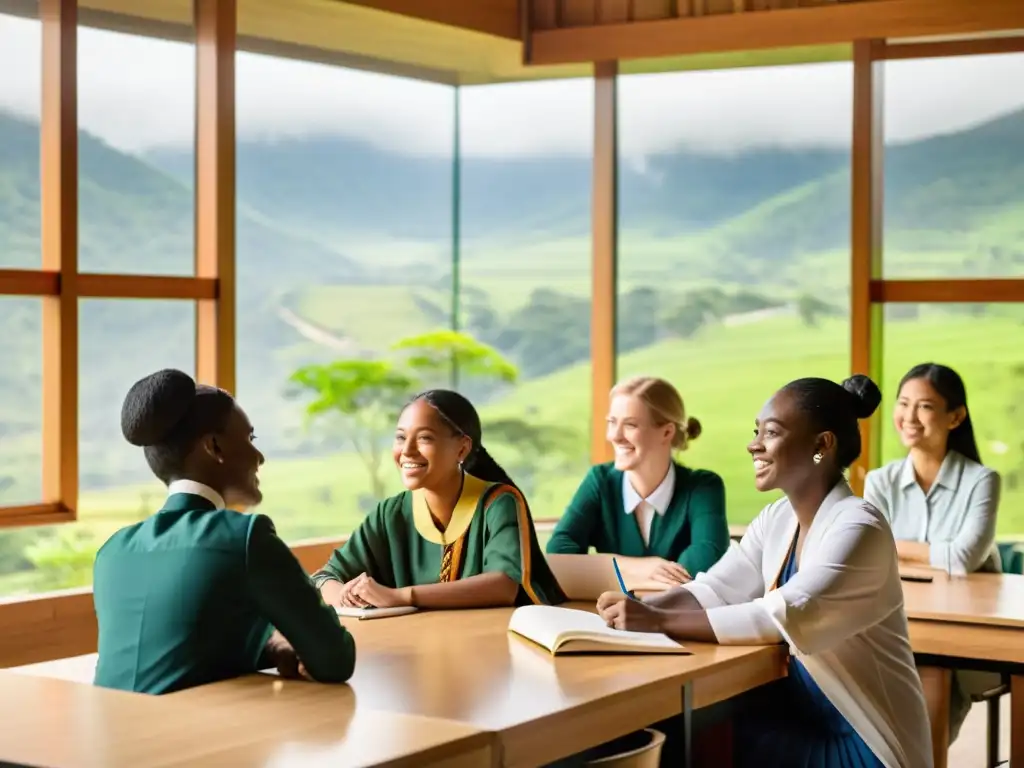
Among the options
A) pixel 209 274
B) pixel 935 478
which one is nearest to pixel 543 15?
pixel 209 274

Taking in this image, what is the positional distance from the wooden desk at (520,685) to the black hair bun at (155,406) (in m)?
0.46

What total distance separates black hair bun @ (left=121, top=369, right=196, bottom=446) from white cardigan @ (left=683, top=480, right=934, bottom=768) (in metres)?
1.19

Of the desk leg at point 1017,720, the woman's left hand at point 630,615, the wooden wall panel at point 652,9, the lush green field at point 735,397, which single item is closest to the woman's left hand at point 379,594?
the woman's left hand at point 630,615

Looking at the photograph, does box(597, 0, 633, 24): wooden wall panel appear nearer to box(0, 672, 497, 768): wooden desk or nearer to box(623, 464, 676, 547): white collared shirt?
box(623, 464, 676, 547): white collared shirt

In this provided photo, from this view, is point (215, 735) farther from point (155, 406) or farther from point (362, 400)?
point (362, 400)

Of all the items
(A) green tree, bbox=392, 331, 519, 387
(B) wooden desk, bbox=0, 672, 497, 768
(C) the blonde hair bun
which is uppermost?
(A) green tree, bbox=392, 331, 519, 387

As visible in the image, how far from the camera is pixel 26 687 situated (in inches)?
102

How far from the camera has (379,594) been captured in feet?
11.6

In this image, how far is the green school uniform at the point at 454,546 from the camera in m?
3.69

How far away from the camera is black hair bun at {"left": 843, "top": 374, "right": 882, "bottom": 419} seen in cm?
323

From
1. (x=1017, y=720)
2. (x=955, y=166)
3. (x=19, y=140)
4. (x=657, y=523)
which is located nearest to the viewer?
(x=1017, y=720)

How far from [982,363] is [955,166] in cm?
80

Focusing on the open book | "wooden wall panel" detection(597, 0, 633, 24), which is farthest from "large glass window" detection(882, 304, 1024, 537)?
the open book

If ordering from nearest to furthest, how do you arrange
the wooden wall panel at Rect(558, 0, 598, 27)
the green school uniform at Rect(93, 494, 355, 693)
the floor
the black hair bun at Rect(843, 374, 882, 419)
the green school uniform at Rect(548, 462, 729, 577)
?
the green school uniform at Rect(93, 494, 355, 693), the black hair bun at Rect(843, 374, 882, 419), the green school uniform at Rect(548, 462, 729, 577), the floor, the wooden wall panel at Rect(558, 0, 598, 27)
